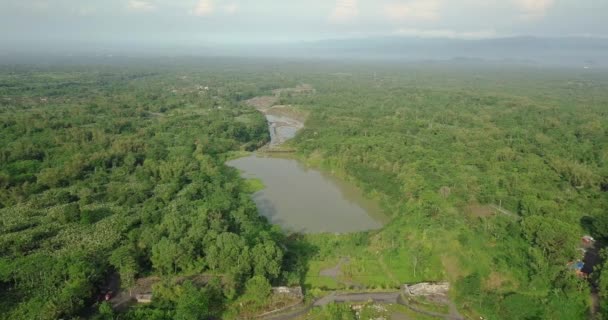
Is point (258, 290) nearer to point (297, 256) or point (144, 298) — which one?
point (297, 256)

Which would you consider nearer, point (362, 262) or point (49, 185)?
point (362, 262)

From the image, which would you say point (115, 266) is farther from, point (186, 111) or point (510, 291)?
point (186, 111)

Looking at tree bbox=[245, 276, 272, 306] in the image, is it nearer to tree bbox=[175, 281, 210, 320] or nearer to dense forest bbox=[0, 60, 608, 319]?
dense forest bbox=[0, 60, 608, 319]

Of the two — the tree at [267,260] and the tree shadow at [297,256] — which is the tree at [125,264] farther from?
the tree shadow at [297,256]

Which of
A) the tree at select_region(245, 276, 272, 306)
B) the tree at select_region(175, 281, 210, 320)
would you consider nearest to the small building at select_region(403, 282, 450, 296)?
the tree at select_region(245, 276, 272, 306)

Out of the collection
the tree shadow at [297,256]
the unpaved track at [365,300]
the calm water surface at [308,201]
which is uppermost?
the tree shadow at [297,256]

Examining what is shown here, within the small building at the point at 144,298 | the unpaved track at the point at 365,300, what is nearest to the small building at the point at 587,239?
the unpaved track at the point at 365,300

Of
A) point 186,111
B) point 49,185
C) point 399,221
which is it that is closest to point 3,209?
point 49,185
